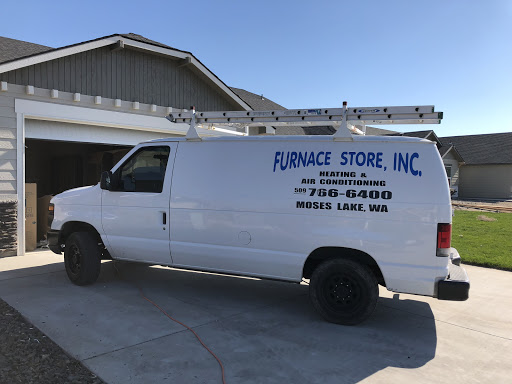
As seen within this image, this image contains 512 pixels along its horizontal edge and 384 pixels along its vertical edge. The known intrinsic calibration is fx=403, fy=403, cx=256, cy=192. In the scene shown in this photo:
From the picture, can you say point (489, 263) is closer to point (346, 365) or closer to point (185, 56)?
point (346, 365)

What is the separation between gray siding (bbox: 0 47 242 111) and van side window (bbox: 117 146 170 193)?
160 inches

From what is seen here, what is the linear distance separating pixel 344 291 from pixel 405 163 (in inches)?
66.5

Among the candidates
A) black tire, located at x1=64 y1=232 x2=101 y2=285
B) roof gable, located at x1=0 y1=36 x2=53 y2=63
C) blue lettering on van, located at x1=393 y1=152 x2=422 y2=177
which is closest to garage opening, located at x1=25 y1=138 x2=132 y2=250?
roof gable, located at x1=0 y1=36 x2=53 y2=63

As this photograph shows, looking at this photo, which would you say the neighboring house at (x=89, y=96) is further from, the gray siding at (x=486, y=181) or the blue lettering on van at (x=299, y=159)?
the gray siding at (x=486, y=181)

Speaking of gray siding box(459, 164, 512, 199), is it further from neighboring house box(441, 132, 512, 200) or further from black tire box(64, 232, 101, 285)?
black tire box(64, 232, 101, 285)

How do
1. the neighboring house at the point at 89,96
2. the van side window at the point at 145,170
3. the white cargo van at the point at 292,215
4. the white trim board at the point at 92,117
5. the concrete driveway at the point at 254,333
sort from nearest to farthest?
the concrete driveway at the point at 254,333, the white cargo van at the point at 292,215, the van side window at the point at 145,170, the neighboring house at the point at 89,96, the white trim board at the point at 92,117

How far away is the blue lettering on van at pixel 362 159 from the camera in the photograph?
15.7 feet

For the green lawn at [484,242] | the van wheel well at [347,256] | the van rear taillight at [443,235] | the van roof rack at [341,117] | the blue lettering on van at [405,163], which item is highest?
the van roof rack at [341,117]

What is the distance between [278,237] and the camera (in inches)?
202

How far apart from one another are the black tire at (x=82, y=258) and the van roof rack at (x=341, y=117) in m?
2.32

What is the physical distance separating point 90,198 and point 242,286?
2801 mm

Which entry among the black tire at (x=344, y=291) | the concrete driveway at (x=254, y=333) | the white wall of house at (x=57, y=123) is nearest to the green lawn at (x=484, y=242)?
the concrete driveway at (x=254, y=333)

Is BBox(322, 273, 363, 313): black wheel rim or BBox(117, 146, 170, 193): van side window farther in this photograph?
BBox(117, 146, 170, 193): van side window

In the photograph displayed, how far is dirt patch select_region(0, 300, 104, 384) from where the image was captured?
3.49m
